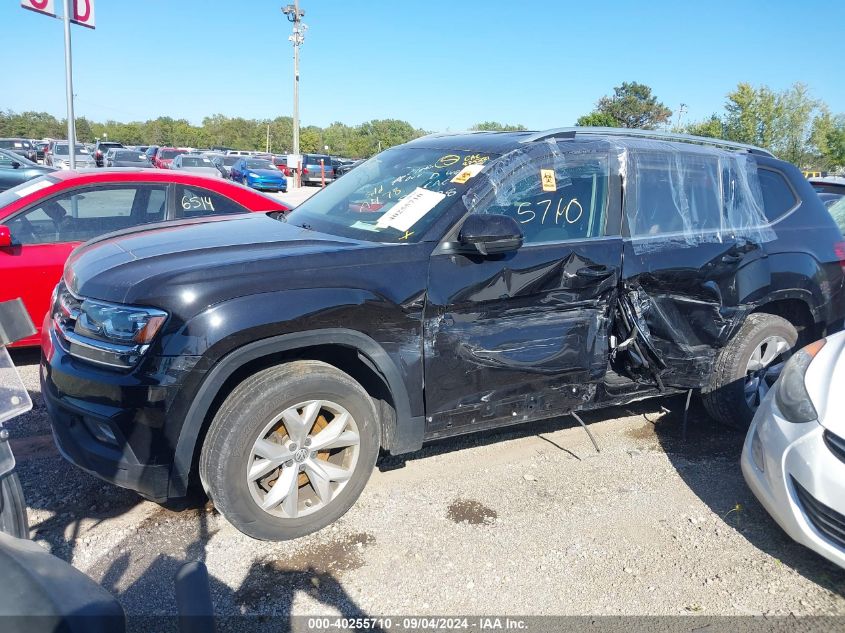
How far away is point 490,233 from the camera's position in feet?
10.3

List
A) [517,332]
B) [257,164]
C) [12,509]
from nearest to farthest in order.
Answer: [12,509] < [517,332] < [257,164]

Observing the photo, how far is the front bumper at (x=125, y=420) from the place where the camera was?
2652mm

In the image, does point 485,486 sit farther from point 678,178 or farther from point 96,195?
point 96,195

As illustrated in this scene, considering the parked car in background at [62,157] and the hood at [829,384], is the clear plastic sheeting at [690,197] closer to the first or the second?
the hood at [829,384]

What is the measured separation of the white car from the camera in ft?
8.89

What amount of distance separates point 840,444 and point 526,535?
1.44 m

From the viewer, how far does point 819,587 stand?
289 centimetres

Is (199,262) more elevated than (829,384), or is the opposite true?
(199,262)

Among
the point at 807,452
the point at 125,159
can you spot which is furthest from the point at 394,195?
the point at 125,159

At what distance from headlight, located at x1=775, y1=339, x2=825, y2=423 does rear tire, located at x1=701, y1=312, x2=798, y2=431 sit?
90 cm

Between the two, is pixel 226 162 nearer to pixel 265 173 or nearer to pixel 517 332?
pixel 265 173

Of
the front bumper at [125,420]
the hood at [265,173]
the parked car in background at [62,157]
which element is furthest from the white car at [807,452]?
the hood at [265,173]

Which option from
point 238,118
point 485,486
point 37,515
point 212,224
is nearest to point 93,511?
point 37,515

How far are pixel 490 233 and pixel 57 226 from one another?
3769 mm
